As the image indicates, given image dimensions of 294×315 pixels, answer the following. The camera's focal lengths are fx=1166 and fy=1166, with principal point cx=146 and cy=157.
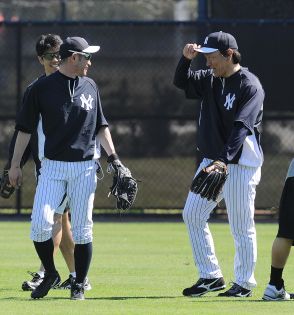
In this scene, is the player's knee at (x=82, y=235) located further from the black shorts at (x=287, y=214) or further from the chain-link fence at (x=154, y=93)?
the chain-link fence at (x=154, y=93)

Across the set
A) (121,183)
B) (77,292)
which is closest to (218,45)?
(121,183)

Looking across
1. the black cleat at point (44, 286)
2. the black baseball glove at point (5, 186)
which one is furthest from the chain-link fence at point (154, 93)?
the black cleat at point (44, 286)

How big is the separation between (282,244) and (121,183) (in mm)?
1334

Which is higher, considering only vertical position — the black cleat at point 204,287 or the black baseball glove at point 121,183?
the black baseball glove at point 121,183

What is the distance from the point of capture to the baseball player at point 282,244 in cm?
872

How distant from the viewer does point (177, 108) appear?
16203mm

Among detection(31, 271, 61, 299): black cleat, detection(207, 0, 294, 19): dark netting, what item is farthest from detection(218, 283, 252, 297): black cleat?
detection(207, 0, 294, 19): dark netting

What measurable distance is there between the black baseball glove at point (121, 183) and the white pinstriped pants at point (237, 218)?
47 cm

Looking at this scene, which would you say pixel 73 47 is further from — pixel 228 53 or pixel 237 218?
pixel 237 218

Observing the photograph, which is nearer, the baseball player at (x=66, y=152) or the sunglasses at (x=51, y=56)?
the baseball player at (x=66, y=152)

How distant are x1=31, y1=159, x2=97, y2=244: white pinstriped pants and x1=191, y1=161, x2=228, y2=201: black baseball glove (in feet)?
2.60

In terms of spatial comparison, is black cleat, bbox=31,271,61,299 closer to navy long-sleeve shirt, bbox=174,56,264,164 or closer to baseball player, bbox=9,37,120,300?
baseball player, bbox=9,37,120,300

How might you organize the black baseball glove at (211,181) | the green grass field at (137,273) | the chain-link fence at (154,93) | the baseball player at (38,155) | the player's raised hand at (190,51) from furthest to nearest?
the chain-link fence at (154,93)
the baseball player at (38,155)
the player's raised hand at (190,51)
the black baseball glove at (211,181)
the green grass field at (137,273)

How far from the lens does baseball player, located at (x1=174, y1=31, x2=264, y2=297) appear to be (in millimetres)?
8898
